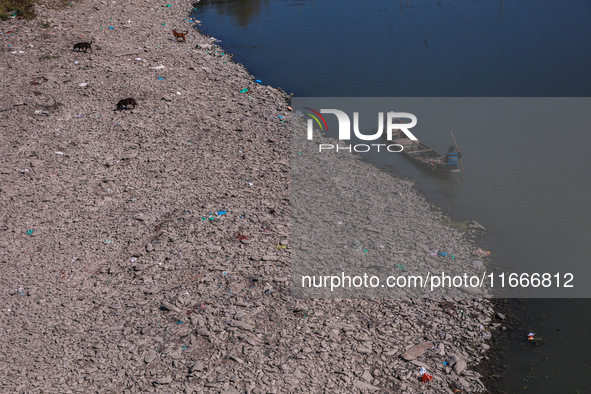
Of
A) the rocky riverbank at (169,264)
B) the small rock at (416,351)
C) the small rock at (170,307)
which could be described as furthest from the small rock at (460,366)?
the small rock at (170,307)

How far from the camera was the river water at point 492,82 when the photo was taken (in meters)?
9.38

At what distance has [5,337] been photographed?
794 centimetres

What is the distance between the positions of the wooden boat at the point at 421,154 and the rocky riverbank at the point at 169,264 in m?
0.98

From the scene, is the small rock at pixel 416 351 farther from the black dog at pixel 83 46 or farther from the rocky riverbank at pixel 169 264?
the black dog at pixel 83 46

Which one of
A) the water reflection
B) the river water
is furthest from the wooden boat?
the water reflection

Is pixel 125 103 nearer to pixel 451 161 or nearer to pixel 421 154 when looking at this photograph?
pixel 421 154

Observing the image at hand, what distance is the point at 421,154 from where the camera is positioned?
1445cm

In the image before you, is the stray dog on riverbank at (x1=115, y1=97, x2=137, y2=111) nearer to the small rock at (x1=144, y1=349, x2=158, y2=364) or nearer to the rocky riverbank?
the rocky riverbank

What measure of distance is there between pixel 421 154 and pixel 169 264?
8.02 metres

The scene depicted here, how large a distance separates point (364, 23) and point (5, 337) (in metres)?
21.8

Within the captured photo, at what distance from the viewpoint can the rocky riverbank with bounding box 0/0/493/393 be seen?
7.69 m

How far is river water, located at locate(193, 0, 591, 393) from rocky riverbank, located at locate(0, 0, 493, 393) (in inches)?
41.3

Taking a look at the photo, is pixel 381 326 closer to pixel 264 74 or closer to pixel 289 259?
pixel 289 259

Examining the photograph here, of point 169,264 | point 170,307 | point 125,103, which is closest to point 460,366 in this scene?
point 170,307
